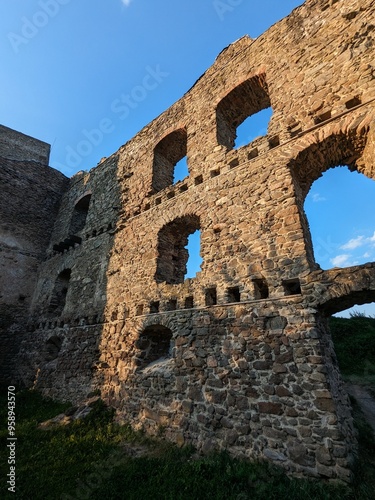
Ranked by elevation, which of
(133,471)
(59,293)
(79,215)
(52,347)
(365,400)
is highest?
(79,215)

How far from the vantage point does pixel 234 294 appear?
17.5ft

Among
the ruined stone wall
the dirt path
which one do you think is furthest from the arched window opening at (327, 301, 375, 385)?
the ruined stone wall

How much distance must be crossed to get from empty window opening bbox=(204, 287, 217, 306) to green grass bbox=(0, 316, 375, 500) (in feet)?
8.32

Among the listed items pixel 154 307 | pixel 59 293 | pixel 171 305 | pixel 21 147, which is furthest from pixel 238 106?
pixel 21 147

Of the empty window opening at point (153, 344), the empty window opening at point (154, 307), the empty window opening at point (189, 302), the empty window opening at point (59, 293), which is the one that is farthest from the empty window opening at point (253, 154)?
the empty window opening at point (59, 293)

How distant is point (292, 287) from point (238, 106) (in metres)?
5.96

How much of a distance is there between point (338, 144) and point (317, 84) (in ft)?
5.20

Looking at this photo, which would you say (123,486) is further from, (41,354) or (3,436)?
(41,354)

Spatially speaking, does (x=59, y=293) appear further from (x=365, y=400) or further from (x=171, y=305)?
(x=365, y=400)

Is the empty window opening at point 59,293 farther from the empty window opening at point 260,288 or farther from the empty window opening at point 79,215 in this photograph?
the empty window opening at point 260,288

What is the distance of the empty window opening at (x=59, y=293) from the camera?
34.1 ft

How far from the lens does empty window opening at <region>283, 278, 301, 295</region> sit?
4.57m

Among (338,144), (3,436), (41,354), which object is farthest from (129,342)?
(338,144)

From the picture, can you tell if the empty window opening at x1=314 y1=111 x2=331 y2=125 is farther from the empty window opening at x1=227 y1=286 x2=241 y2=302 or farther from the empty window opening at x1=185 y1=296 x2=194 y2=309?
the empty window opening at x1=185 y1=296 x2=194 y2=309
